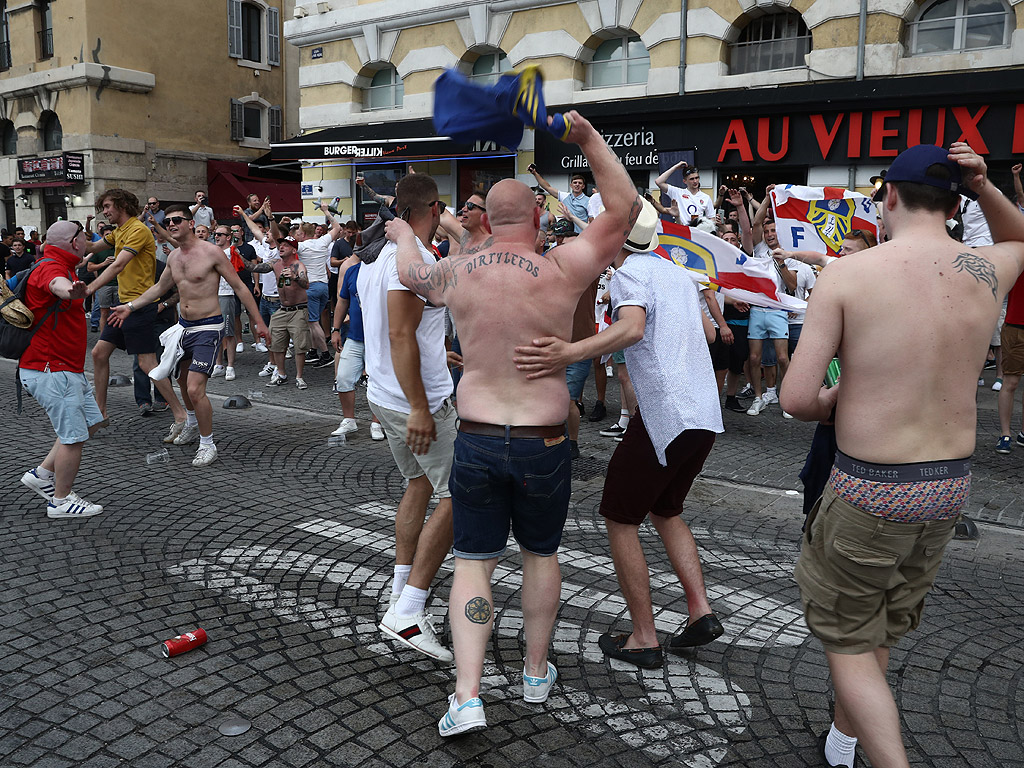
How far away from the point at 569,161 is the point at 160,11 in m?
18.7

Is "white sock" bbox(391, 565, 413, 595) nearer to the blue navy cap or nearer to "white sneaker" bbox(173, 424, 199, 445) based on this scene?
the blue navy cap

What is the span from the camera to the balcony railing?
2839 cm

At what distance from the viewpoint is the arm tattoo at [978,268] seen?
102 inches

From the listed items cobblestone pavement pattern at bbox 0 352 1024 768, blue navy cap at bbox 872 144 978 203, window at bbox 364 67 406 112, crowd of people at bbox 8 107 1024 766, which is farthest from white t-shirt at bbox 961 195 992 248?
window at bbox 364 67 406 112

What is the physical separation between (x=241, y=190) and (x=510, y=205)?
27.5 metres

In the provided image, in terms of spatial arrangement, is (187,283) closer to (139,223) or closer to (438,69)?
(139,223)

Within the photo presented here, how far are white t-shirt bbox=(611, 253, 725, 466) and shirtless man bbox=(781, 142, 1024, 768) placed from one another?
929 mm

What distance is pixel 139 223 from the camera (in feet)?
27.6

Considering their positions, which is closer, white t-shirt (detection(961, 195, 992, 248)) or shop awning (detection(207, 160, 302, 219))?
white t-shirt (detection(961, 195, 992, 248))

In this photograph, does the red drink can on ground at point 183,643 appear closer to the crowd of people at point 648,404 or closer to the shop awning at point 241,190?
the crowd of people at point 648,404

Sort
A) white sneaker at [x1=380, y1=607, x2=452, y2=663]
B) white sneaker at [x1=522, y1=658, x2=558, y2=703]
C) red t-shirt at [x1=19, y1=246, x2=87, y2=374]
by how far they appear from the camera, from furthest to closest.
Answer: red t-shirt at [x1=19, y1=246, x2=87, y2=374] < white sneaker at [x1=380, y1=607, x2=452, y2=663] < white sneaker at [x1=522, y1=658, x2=558, y2=703]

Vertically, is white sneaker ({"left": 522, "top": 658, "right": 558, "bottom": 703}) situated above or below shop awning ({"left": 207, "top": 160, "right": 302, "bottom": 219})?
below

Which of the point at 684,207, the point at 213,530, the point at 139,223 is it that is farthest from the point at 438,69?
the point at 213,530

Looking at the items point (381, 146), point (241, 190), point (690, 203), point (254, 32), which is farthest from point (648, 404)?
point (254, 32)
